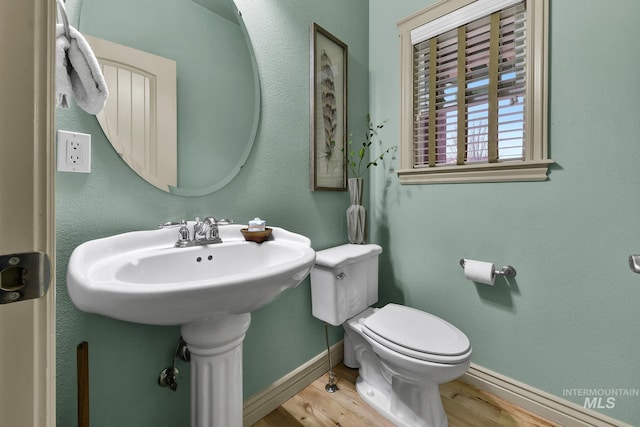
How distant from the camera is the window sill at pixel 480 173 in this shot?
126cm

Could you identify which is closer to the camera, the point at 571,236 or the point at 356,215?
A: the point at 571,236

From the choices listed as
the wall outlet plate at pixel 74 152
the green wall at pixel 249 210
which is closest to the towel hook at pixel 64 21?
the green wall at pixel 249 210

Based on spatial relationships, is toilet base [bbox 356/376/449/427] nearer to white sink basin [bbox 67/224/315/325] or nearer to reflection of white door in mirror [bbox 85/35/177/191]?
white sink basin [bbox 67/224/315/325]

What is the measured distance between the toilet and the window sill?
0.50 m

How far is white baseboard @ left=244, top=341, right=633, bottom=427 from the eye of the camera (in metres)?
1.20

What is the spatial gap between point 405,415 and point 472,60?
1749mm

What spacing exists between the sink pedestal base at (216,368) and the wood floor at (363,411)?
1.66ft

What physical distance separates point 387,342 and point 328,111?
121cm

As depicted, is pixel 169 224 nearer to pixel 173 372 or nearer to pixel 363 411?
pixel 173 372

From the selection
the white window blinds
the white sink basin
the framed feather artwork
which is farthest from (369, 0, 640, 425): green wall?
the white sink basin

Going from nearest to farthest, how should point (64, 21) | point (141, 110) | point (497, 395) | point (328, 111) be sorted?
point (64, 21)
point (141, 110)
point (497, 395)
point (328, 111)

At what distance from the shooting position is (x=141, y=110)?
0.94m

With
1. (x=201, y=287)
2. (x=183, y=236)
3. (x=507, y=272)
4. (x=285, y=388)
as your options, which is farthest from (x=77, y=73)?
(x=507, y=272)

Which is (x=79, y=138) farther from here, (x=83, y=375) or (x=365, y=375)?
(x=365, y=375)
